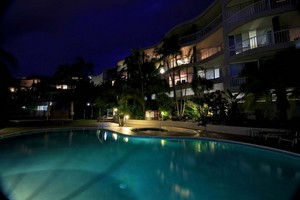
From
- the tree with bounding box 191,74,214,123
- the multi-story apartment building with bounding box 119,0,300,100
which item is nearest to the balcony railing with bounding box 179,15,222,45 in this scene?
the multi-story apartment building with bounding box 119,0,300,100

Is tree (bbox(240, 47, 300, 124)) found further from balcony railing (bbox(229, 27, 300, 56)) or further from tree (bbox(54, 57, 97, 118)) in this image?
tree (bbox(54, 57, 97, 118))

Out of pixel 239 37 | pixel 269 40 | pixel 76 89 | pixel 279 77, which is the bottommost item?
pixel 279 77

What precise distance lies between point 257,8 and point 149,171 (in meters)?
15.5

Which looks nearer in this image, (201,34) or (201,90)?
(201,90)

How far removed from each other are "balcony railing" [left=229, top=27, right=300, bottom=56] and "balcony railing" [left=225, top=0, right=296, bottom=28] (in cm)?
183

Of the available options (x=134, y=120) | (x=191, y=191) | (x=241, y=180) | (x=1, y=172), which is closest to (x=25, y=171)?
(x=1, y=172)

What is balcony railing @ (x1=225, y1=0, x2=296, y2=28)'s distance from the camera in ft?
47.6

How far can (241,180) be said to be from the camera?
6.81m

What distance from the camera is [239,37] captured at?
18.0m

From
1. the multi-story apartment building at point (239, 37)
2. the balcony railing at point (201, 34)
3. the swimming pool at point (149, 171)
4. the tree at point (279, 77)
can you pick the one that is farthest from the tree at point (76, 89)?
the tree at point (279, 77)

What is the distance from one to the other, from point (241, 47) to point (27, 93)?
Answer: 120ft

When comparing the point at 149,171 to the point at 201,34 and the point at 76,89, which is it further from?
the point at 76,89

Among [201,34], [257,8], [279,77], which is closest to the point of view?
[279,77]

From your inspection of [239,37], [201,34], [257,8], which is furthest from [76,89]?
[257,8]
